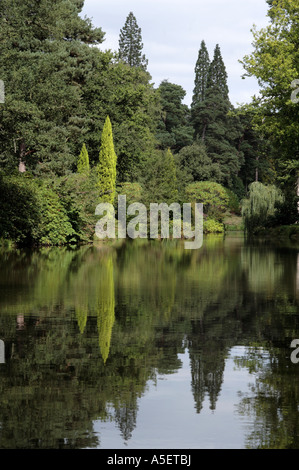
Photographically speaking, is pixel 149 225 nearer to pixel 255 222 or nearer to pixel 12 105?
pixel 255 222

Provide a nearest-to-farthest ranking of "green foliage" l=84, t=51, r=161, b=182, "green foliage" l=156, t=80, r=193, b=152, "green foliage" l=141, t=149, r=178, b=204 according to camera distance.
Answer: "green foliage" l=84, t=51, r=161, b=182 → "green foliage" l=141, t=149, r=178, b=204 → "green foliage" l=156, t=80, r=193, b=152

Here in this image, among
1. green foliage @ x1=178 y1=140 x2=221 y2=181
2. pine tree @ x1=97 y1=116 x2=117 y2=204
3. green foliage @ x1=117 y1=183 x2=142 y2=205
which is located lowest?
green foliage @ x1=117 y1=183 x2=142 y2=205

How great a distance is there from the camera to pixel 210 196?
2960 inches

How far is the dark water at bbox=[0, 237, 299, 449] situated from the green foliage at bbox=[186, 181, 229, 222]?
201 ft

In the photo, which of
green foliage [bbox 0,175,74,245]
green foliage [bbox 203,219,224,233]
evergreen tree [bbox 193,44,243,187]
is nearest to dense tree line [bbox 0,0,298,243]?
green foliage [bbox 0,175,74,245]

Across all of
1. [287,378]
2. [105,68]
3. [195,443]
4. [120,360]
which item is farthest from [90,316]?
[105,68]

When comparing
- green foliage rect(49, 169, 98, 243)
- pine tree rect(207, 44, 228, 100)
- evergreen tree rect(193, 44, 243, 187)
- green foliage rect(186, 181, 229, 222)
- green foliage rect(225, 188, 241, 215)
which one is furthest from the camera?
pine tree rect(207, 44, 228, 100)

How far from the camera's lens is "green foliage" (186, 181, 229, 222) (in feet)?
242

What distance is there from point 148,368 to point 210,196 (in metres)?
69.9

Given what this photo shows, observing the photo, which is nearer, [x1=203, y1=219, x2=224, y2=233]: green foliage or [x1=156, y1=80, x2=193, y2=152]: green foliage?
[x1=203, y1=219, x2=224, y2=233]: green foliage

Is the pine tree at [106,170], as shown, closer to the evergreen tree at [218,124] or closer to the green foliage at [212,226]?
the green foliage at [212,226]

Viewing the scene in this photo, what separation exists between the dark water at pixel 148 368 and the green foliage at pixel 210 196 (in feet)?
201

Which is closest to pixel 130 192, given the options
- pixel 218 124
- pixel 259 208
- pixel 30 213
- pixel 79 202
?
pixel 259 208

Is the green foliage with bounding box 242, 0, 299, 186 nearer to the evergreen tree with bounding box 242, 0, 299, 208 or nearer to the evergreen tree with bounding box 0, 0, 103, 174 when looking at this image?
the evergreen tree with bounding box 242, 0, 299, 208
